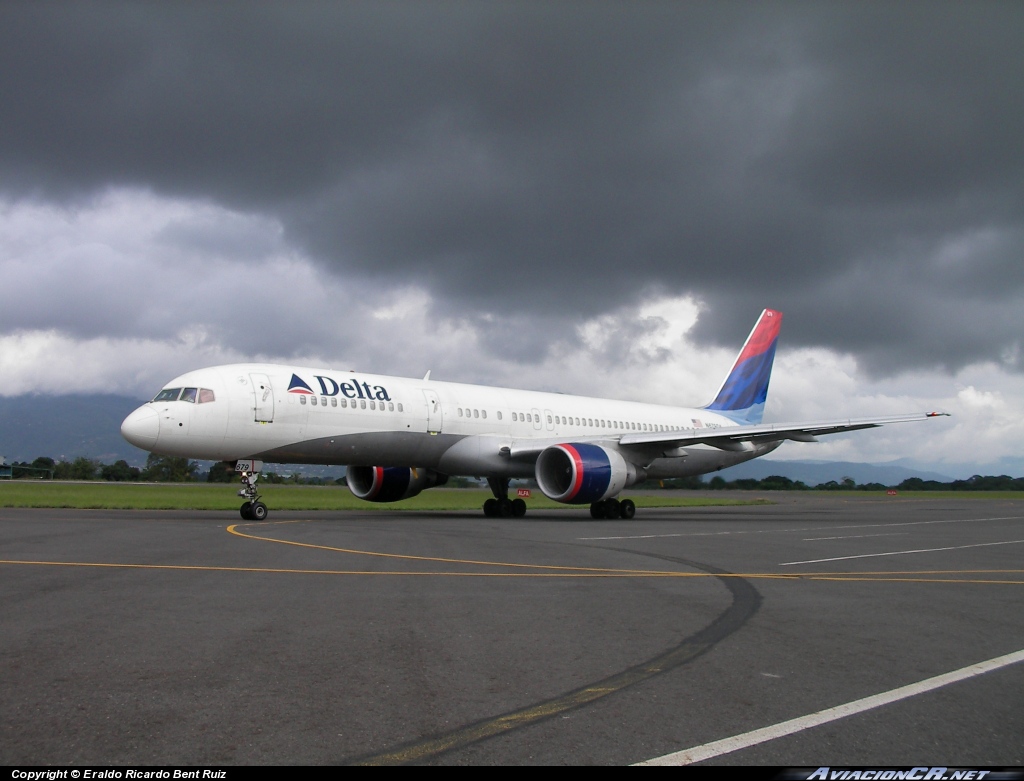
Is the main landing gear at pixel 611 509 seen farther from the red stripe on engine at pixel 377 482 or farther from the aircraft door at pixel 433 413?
the red stripe on engine at pixel 377 482

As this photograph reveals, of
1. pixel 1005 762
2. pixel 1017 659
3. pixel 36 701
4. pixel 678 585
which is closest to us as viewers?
pixel 1005 762

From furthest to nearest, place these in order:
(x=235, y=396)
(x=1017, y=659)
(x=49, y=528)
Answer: (x=235, y=396) < (x=49, y=528) < (x=1017, y=659)

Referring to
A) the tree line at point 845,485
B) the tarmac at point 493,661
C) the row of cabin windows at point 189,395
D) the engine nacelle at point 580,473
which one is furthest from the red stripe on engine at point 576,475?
the tree line at point 845,485

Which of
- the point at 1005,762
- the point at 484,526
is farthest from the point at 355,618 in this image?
the point at 484,526

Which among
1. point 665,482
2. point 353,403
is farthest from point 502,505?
point 665,482

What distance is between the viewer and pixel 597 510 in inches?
1069

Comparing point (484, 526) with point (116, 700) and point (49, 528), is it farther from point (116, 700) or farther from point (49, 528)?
point (116, 700)

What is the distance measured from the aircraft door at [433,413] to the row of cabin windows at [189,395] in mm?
6839

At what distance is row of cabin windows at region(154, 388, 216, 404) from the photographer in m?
20.7

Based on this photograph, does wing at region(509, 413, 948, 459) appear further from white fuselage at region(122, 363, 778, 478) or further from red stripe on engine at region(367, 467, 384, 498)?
red stripe on engine at region(367, 467, 384, 498)

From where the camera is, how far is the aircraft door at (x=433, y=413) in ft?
82.6

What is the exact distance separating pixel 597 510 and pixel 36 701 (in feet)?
77.4

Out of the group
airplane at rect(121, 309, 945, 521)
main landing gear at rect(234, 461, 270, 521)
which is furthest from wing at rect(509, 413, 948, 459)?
main landing gear at rect(234, 461, 270, 521)

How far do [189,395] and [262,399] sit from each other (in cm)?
186
